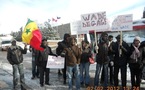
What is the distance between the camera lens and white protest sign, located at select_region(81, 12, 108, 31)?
10148 millimetres

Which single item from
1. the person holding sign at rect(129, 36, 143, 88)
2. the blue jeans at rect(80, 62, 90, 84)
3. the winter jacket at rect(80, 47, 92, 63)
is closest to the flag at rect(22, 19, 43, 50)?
the winter jacket at rect(80, 47, 92, 63)

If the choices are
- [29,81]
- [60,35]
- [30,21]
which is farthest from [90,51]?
[60,35]

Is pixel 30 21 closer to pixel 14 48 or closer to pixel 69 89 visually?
pixel 14 48

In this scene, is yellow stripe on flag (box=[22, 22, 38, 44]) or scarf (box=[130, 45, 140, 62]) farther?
yellow stripe on flag (box=[22, 22, 38, 44])

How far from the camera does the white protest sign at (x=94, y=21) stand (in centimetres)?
1015

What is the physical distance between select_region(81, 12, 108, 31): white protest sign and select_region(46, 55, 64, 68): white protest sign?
1.55 metres

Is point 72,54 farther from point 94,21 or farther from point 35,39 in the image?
point 94,21

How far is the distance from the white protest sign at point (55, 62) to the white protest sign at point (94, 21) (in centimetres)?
155

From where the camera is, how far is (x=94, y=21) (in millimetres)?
10250

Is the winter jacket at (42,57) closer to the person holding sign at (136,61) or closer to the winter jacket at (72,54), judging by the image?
the winter jacket at (72,54)

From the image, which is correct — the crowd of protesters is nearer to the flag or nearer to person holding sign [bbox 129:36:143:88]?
person holding sign [bbox 129:36:143:88]

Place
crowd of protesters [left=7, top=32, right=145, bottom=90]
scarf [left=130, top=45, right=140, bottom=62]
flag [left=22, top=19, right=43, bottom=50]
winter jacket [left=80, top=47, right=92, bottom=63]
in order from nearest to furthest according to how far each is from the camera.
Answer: scarf [left=130, top=45, right=140, bottom=62] < crowd of protesters [left=7, top=32, right=145, bottom=90] < flag [left=22, top=19, right=43, bottom=50] < winter jacket [left=80, top=47, right=92, bottom=63]

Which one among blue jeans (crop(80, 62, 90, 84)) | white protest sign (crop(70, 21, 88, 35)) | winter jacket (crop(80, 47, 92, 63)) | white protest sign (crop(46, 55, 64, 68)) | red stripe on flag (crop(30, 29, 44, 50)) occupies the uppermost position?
white protest sign (crop(70, 21, 88, 35))

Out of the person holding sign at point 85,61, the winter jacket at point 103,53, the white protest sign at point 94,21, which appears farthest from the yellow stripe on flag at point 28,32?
the winter jacket at point 103,53
